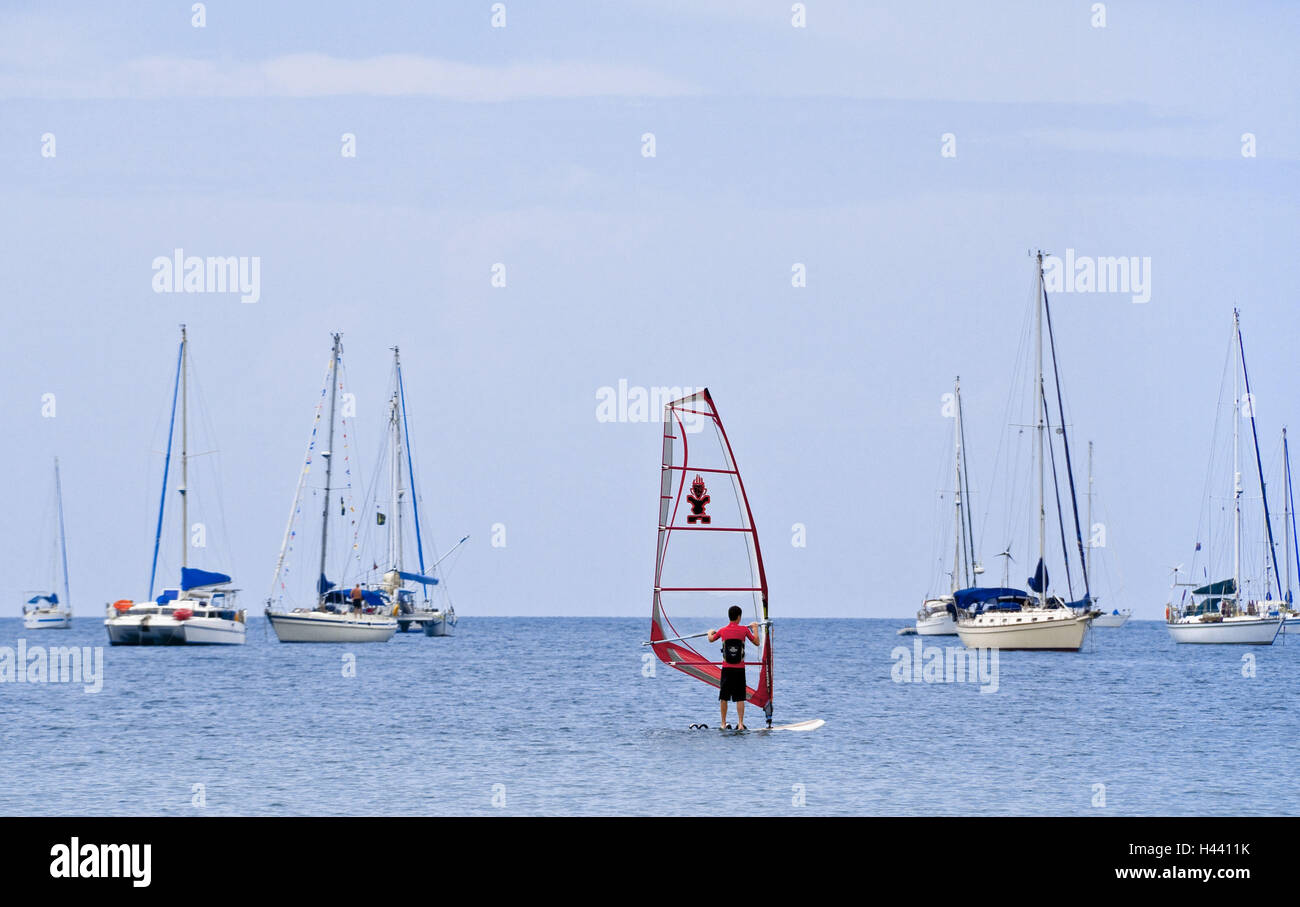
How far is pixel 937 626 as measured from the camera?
82.7 m

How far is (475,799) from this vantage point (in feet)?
59.4

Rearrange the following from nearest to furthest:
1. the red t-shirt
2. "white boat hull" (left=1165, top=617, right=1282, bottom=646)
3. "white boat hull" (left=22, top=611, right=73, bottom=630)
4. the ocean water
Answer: the ocean water → the red t-shirt → "white boat hull" (left=1165, top=617, right=1282, bottom=646) → "white boat hull" (left=22, top=611, right=73, bottom=630)

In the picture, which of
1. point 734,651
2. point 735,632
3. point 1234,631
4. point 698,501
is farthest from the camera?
point 1234,631

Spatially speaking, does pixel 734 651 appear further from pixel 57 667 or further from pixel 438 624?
pixel 438 624

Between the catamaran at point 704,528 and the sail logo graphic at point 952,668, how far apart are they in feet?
59.9

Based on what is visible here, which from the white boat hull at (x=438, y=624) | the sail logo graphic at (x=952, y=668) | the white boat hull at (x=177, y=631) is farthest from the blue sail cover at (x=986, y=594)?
the white boat hull at (x=438, y=624)

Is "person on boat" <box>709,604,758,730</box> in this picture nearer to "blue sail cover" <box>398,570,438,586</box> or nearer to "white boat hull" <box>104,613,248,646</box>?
"white boat hull" <box>104,613,248,646</box>

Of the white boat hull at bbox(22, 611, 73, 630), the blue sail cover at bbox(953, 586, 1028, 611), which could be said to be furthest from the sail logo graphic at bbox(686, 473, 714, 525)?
the white boat hull at bbox(22, 611, 73, 630)

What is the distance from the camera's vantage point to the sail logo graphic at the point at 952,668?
45281 millimetres

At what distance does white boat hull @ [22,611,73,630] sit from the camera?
9988 centimetres

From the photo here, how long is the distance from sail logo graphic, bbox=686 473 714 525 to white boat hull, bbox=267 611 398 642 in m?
39.4

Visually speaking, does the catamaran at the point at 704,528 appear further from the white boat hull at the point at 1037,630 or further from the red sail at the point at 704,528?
the white boat hull at the point at 1037,630
